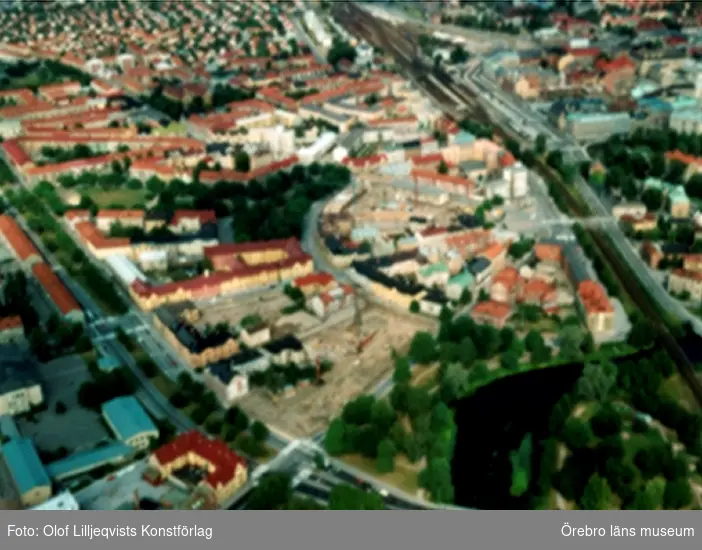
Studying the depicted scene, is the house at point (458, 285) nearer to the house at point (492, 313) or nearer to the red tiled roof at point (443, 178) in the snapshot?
the house at point (492, 313)

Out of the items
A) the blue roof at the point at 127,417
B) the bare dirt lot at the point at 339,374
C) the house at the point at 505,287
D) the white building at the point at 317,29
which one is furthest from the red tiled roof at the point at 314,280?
the white building at the point at 317,29

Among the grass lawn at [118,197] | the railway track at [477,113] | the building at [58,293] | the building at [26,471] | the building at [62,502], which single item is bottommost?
the grass lawn at [118,197]

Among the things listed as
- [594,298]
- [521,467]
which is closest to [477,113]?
[594,298]

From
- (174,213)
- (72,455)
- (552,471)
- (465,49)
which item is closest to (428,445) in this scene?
(552,471)

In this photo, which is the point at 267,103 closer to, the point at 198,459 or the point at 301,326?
the point at 301,326

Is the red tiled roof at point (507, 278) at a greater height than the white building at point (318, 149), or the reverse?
the red tiled roof at point (507, 278)

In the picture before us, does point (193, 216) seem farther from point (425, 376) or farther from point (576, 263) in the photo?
point (576, 263)
